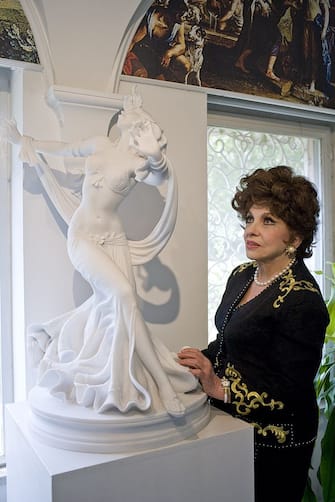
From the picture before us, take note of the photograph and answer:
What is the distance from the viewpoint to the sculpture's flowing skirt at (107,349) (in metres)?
1.19

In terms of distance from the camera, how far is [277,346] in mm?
1365

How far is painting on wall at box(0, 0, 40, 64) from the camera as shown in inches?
67.5

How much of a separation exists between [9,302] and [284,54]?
1714mm

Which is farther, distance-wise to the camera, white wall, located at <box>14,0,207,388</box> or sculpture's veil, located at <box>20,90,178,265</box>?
white wall, located at <box>14,0,207,388</box>

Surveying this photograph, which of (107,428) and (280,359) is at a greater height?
(280,359)

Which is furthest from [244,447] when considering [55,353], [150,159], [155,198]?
[155,198]

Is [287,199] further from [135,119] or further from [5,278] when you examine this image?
[5,278]

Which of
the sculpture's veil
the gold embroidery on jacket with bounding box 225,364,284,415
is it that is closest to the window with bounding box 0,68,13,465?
the sculpture's veil

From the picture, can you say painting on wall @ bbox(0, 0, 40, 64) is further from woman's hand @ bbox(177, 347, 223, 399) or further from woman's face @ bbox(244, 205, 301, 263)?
woman's hand @ bbox(177, 347, 223, 399)

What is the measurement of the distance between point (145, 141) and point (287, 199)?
1.52 feet

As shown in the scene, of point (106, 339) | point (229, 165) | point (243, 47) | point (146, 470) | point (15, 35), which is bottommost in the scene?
point (146, 470)

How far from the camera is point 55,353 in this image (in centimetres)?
139

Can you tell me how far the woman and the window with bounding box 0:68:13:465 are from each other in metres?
0.85

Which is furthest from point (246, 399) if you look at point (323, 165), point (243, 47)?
point (323, 165)
